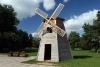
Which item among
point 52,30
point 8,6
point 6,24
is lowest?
point 52,30

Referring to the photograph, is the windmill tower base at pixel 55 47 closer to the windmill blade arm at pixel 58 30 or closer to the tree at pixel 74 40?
the windmill blade arm at pixel 58 30

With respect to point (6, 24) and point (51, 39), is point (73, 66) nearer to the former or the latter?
point (51, 39)

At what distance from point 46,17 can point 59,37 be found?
10.5ft

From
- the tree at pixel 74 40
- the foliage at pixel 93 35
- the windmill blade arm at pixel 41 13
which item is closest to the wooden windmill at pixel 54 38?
Result: the windmill blade arm at pixel 41 13

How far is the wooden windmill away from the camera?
724 inches

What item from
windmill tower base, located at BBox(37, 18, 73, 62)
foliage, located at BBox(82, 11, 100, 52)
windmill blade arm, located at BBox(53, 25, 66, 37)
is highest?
foliage, located at BBox(82, 11, 100, 52)

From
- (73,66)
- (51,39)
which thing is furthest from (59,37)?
(73,66)

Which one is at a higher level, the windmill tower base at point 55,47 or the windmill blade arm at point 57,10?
the windmill blade arm at point 57,10

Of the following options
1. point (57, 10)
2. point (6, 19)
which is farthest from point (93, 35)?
point (57, 10)

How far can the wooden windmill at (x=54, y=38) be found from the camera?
18395 millimetres

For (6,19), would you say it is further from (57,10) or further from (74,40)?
(74,40)

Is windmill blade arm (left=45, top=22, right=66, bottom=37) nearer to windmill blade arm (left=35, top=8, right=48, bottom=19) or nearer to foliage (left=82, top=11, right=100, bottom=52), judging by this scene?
windmill blade arm (left=35, top=8, right=48, bottom=19)

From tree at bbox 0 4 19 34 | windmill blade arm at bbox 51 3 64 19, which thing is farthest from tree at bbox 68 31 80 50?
windmill blade arm at bbox 51 3 64 19

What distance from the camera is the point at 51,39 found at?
1894 cm
